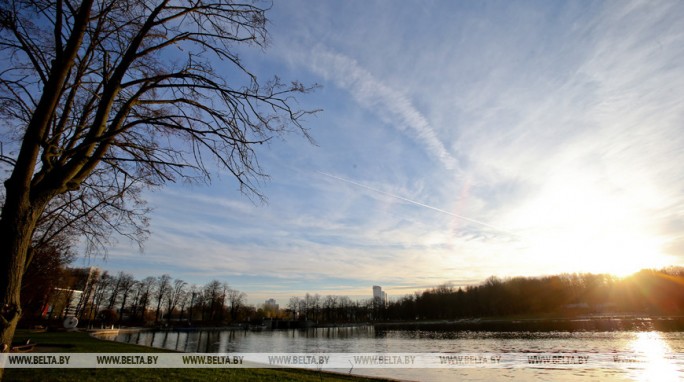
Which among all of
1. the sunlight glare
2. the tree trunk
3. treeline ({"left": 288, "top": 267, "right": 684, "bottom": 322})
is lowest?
the sunlight glare

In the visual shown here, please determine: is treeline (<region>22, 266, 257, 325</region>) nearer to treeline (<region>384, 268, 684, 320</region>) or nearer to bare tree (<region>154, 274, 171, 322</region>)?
bare tree (<region>154, 274, 171, 322</region>)

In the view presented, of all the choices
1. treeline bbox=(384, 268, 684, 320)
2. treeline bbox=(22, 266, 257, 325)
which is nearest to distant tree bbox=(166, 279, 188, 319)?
treeline bbox=(22, 266, 257, 325)

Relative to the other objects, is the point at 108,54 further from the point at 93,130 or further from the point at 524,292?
the point at 524,292

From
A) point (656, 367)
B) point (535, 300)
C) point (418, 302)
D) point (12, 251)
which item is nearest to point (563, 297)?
point (535, 300)

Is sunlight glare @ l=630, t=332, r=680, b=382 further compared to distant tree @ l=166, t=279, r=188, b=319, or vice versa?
distant tree @ l=166, t=279, r=188, b=319

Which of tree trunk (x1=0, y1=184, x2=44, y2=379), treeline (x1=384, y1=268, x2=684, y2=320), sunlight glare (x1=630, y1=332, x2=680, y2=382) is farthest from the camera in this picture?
treeline (x1=384, y1=268, x2=684, y2=320)

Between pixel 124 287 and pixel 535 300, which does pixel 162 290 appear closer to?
pixel 124 287

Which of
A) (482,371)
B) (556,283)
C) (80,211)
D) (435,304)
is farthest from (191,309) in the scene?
(556,283)

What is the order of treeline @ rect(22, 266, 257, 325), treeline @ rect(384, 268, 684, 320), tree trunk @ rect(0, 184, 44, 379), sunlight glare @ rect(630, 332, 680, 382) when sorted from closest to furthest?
tree trunk @ rect(0, 184, 44, 379) < sunlight glare @ rect(630, 332, 680, 382) < treeline @ rect(22, 266, 257, 325) < treeline @ rect(384, 268, 684, 320)

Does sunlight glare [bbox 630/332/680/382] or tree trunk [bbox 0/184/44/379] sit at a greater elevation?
tree trunk [bbox 0/184/44/379]

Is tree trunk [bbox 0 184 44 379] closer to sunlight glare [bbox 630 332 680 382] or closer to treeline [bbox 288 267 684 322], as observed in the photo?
sunlight glare [bbox 630 332 680 382]

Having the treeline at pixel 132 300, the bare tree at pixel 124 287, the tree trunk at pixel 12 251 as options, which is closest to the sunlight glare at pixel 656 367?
the tree trunk at pixel 12 251

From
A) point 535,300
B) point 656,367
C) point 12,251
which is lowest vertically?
point 656,367

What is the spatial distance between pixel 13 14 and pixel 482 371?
2065 centimetres
